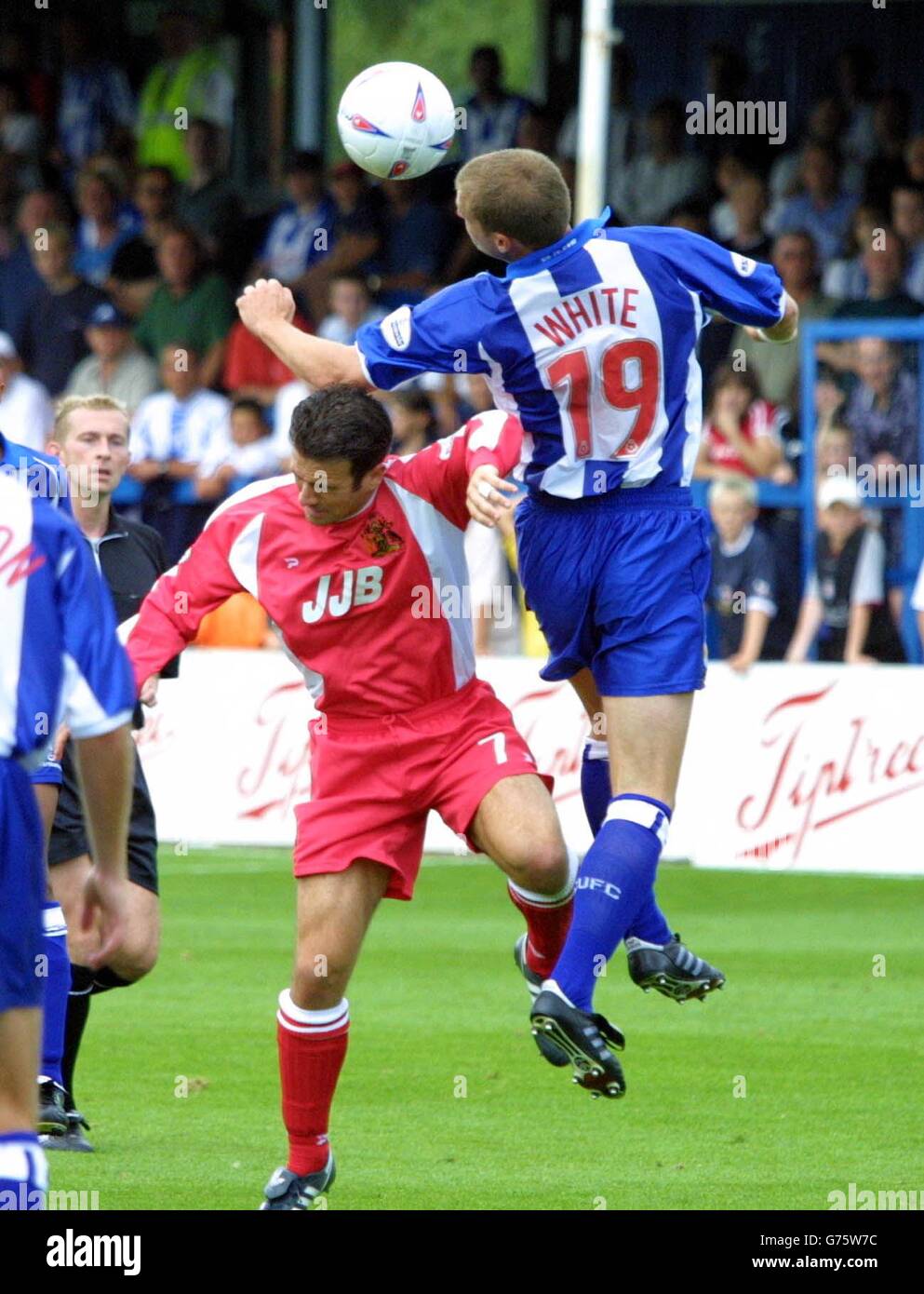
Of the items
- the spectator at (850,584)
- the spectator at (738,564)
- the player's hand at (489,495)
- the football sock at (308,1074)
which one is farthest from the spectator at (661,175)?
the football sock at (308,1074)

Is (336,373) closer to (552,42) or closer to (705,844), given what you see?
(705,844)

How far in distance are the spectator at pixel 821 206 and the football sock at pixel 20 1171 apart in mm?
13611

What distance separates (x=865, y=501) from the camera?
15.5 m

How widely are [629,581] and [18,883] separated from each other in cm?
271

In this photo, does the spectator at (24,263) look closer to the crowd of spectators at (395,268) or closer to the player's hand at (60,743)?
the crowd of spectators at (395,268)

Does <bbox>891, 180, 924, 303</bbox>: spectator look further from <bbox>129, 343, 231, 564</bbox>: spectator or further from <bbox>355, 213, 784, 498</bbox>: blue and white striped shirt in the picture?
<bbox>355, 213, 784, 498</bbox>: blue and white striped shirt

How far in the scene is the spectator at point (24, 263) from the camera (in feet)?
63.7

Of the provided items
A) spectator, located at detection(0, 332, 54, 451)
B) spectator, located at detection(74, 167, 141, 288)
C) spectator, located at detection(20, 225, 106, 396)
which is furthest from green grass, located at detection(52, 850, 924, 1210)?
spectator, located at detection(74, 167, 141, 288)

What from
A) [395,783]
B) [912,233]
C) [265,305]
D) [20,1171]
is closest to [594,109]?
A: [912,233]

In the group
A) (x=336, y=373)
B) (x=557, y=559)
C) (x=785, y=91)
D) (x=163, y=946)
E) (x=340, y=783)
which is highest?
(x=785, y=91)

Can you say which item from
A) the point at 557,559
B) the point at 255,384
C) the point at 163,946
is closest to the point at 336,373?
the point at 557,559

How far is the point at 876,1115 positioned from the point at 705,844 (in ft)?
19.5

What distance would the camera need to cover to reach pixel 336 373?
6.82 m

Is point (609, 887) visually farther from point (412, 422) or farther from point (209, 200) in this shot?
point (209, 200)
